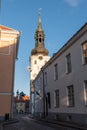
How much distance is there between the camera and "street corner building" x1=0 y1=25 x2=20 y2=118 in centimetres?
2683

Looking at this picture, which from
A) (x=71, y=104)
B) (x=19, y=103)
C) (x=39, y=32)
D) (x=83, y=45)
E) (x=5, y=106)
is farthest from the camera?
(x=19, y=103)

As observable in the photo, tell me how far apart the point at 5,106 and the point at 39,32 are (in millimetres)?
41685

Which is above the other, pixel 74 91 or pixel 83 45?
pixel 83 45

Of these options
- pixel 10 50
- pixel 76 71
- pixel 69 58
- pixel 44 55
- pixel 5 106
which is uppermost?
pixel 44 55

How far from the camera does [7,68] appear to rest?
28078 mm

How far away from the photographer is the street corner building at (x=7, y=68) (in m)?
26.8

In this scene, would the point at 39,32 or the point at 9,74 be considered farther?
the point at 39,32

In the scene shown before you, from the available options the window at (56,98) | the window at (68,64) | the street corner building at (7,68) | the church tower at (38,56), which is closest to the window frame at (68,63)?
the window at (68,64)

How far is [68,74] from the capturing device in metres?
22.2

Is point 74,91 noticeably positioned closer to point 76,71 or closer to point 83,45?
point 76,71

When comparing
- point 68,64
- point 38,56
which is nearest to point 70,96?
point 68,64

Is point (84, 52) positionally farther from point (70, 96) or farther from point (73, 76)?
point (70, 96)

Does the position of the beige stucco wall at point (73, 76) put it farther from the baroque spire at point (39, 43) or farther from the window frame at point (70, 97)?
the baroque spire at point (39, 43)

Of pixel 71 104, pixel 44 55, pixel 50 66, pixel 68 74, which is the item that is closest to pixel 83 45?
pixel 68 74
